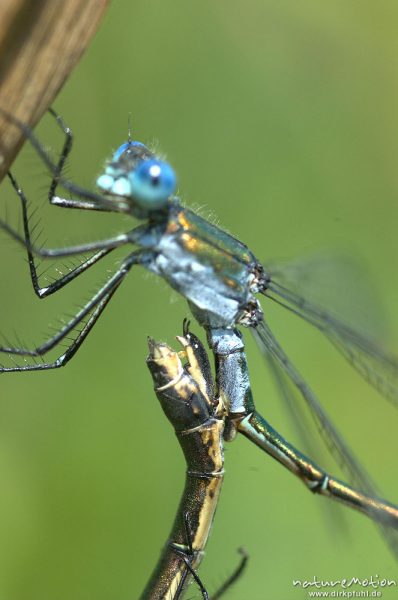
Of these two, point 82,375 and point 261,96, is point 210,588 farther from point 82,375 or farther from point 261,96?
point 261,96

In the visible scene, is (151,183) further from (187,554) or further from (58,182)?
(187,554)

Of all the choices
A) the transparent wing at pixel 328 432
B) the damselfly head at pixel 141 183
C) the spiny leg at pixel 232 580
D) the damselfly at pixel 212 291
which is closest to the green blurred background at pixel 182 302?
the spiny leg at pixel 232 580

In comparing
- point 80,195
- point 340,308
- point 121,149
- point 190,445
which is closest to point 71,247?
point 80,195

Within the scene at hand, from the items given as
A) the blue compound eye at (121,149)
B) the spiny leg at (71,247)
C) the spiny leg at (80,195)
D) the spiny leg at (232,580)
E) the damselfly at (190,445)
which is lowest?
the spiny leg at (232,580)

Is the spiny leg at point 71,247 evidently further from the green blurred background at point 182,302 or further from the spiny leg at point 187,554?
the spiny leg at point 187,554

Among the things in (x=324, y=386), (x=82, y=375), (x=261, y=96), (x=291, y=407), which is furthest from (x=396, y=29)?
(x=291, y=407)

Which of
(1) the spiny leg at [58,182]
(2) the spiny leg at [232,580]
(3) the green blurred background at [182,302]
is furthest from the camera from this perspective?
(3) the green blurred background at [182,302]
